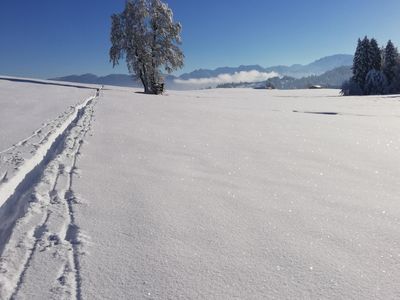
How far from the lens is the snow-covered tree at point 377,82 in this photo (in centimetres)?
4350

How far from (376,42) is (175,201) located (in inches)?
2006

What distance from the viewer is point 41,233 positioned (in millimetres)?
2660

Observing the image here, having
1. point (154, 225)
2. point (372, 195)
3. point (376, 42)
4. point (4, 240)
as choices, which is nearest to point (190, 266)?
point (154, 225)

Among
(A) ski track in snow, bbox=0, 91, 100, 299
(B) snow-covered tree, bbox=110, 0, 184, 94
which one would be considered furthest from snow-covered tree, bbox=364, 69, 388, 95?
(A) ski track in snow, bbox=0, 91, 100, 299

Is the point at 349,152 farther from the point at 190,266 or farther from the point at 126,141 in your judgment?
the point at 190,266

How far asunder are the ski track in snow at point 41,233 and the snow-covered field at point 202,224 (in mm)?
10

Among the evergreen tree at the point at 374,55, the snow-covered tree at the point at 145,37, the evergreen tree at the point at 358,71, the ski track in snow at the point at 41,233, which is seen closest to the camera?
the ski track in snow at the point at 41,233

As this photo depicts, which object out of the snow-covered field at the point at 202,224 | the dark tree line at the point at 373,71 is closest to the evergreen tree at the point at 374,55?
the dark tree line at the point at 373,71

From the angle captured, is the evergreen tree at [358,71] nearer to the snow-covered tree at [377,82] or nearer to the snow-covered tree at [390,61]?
the snow-covered tree at [377,82]

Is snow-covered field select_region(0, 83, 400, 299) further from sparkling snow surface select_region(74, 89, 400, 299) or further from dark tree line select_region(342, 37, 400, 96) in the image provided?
dark tree line select_region(342, 37, 400, 96)

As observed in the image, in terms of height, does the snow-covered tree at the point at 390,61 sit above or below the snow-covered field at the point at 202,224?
above

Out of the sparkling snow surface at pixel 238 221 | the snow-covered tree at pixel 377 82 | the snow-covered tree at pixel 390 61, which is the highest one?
the snow-covered tree at pixel 390 61

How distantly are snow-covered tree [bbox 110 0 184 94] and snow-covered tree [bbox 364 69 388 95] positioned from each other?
2823 cm

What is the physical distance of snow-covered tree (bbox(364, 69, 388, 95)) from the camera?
43.5m
